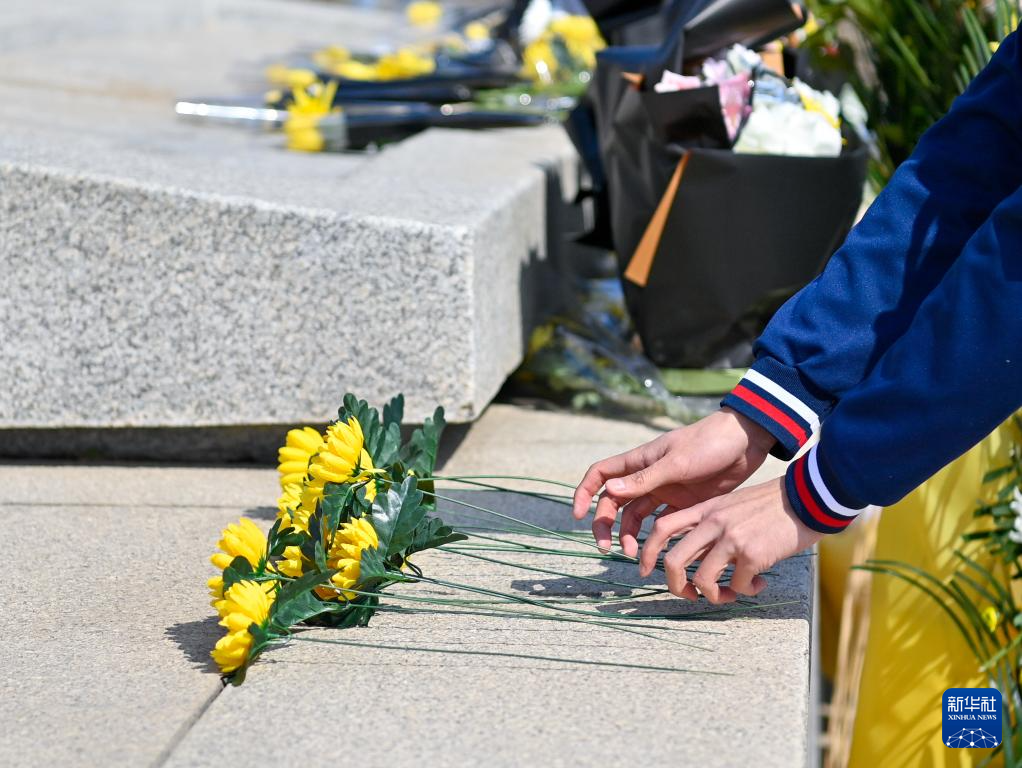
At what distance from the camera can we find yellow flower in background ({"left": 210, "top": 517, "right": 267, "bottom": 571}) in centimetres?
158

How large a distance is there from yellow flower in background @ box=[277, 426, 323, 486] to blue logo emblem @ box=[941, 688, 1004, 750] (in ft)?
4.15

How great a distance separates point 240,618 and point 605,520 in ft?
Result: 1.73

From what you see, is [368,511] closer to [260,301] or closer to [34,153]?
[260,301]

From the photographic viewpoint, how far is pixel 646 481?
5.49 feet

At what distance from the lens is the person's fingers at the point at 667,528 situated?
1.59m

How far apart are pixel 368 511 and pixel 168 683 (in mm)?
359

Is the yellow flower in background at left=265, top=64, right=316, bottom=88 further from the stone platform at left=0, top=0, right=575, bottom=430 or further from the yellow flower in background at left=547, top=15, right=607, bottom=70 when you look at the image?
the stone platform at left=0, top=0, right=575, bottom=430

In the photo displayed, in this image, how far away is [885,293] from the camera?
1678 millimetres

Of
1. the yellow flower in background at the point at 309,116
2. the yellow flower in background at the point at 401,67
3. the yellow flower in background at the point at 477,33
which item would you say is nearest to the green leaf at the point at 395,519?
the yellow flower in background at the point at 309,116

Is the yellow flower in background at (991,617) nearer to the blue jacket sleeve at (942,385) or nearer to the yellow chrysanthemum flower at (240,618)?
the blue jacket sleeve at (942,385)

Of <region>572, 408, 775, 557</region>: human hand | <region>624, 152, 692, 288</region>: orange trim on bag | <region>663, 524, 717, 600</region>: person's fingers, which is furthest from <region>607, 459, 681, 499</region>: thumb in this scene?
<region>624, 152, 692, 288</region>: orange trim on bag

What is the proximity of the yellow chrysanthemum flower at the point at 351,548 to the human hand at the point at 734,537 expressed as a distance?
1.26ft

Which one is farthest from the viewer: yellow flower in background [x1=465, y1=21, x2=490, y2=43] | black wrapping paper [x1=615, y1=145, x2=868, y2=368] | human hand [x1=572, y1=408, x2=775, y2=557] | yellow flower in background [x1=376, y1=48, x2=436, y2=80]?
yellow flower in background [x1=465, y1=21, x2=490, y2=43]

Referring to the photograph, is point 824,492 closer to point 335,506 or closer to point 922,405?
point 922,405
